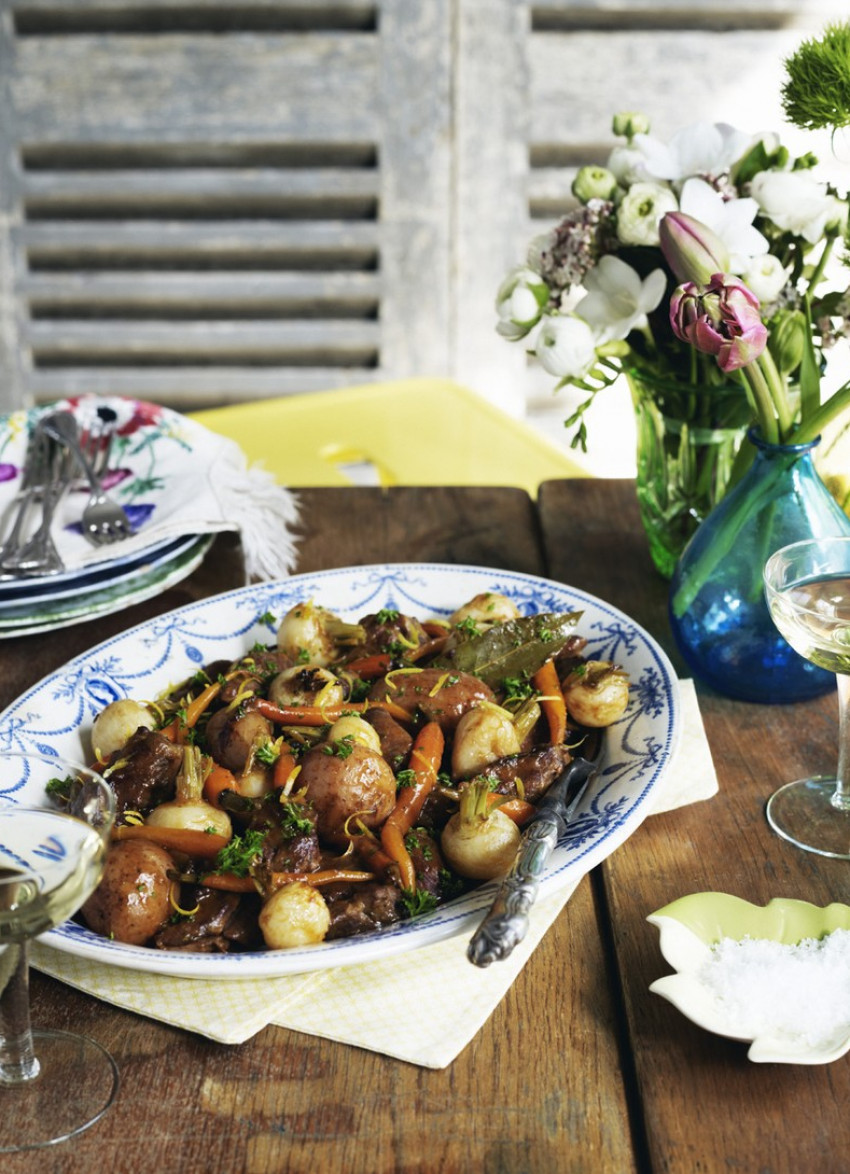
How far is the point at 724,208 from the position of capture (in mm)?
1272

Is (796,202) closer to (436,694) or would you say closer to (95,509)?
(436,694)

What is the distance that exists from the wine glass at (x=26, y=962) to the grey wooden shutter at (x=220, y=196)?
2.63 metres

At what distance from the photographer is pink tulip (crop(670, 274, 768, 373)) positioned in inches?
42.6

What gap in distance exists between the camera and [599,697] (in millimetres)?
1126

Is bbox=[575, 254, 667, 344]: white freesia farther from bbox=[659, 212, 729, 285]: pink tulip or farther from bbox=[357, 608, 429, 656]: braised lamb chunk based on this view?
bbox=[357, 608, 429, 656]: braised lamb chunk

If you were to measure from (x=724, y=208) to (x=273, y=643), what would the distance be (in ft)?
2.12

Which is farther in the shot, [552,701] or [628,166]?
[628,166]

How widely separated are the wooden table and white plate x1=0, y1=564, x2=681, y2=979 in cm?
7

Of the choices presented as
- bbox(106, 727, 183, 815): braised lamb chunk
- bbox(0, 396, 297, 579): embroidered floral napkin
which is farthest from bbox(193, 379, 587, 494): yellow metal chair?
bbox(106, 727, 183, 815): braised lamb chunk

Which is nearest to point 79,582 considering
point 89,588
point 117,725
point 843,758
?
point 89,588

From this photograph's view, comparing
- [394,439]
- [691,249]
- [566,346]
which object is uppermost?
[691,249]

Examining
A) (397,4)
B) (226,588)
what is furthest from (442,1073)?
(397,4)

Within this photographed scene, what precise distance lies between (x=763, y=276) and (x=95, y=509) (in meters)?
0.85

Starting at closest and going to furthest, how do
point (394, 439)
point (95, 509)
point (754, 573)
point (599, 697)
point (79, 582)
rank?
point (599, 697), point (754, 573), point (79, 582), point (95, 509), point (394, 439)
